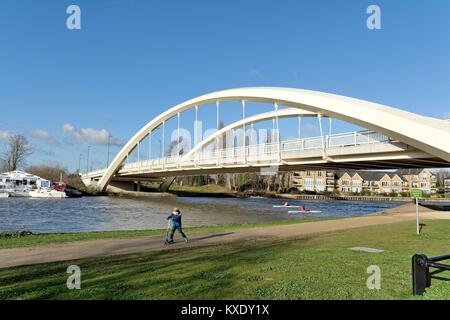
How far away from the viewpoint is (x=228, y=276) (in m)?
5.98

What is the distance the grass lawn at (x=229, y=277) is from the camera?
500 centimetres

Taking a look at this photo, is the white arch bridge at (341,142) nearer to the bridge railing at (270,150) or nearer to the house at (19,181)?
the bridge railing at (270,150)

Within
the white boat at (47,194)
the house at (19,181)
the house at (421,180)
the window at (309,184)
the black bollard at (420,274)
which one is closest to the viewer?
the black bollard at (420,274)

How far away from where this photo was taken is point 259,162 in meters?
29.7

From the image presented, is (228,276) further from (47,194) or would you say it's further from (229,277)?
(47,194)

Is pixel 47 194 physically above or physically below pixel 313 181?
below

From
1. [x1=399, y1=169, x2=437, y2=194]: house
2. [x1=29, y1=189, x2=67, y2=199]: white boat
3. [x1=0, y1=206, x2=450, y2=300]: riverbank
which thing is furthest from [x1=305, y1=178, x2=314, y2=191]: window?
[x1=0, y1=206, x2=450, y2=300]: riverbank

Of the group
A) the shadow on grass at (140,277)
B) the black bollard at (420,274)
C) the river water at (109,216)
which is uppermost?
the black bollard at (420,274)

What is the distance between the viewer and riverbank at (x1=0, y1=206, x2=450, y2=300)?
5008 millimetres

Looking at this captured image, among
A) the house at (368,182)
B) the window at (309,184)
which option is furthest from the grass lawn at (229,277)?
the house at (368,182)

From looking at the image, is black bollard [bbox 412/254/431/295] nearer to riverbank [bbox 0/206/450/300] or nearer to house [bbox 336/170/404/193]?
riverbank [bbox 0/206/450/300]

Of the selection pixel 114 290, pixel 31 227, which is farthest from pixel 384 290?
pixel 31 227

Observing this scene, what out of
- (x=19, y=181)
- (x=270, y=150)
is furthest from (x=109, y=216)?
(x=19, y=181)

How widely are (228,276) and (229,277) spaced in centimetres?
8
